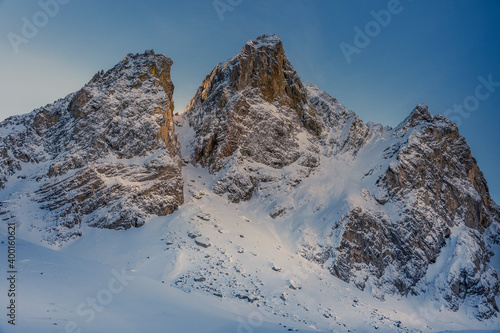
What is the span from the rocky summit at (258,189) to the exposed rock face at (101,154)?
17 centimetres

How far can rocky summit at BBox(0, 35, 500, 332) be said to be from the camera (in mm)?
31062

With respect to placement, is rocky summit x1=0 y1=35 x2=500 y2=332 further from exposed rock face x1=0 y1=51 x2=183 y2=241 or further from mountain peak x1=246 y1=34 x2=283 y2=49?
mountain peak x1=246 y1=34 x2=283 y2=49

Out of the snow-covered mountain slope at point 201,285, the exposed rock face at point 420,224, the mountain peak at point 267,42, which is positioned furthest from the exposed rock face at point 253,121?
the exposed rock face at point 420,224

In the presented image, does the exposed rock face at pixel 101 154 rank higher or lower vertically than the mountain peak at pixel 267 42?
lower

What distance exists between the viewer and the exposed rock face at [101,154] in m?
33.1

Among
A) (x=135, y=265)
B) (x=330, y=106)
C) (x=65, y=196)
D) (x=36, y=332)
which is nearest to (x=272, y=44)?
(x=330, y=106)

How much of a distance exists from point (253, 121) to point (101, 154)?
26796 millimetres

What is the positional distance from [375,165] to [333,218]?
57.9 feet

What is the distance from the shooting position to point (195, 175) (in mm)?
48500

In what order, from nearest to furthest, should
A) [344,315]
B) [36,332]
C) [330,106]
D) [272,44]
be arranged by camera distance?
1. [36,332]
2. [344,315]
3. [272,44]
4. [330,106]

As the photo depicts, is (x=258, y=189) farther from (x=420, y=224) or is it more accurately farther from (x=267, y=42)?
(x=267, y=42)

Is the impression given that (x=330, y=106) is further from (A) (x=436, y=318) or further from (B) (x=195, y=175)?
(A) (x=436, y=318)

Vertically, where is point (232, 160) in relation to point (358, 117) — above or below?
below

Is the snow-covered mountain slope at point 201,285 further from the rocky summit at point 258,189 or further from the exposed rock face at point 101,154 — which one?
the exposed rock face at point 101,154
